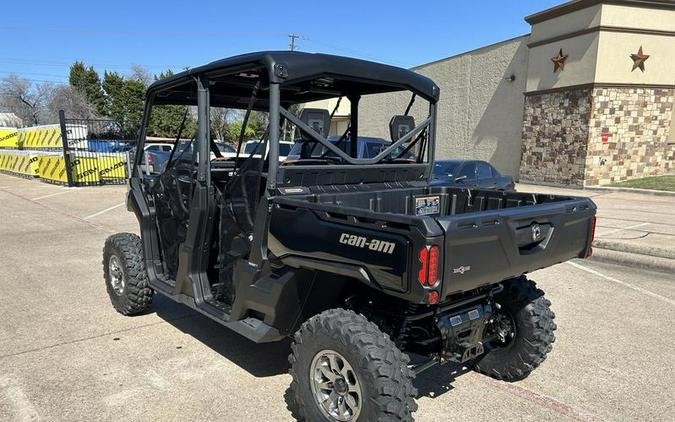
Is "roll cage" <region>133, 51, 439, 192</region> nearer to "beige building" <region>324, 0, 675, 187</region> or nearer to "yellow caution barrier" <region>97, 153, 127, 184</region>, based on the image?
"yellow caution barrier" <region>97, 153, 127, 184</region>

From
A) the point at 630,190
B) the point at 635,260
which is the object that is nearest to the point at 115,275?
the point at 635,260

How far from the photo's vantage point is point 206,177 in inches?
145

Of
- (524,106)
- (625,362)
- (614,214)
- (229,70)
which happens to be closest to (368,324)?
(229,70)

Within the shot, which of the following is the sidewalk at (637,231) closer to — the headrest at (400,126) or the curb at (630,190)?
the curb at (630,190)

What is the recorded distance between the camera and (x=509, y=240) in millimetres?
2678

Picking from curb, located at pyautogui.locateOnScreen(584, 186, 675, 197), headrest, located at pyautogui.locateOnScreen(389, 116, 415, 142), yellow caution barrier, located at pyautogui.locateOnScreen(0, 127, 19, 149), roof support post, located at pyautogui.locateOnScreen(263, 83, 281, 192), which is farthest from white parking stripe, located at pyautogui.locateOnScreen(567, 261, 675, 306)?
yellow caution barrier, located at pyautogui.locateOnScreen(0, 127, 19, 149)

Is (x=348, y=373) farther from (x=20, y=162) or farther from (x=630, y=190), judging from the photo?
(x=20, y=162)

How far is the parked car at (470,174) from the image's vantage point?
10.7m

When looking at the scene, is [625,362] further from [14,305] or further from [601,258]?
[14,305]

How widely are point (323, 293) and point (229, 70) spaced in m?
1.64

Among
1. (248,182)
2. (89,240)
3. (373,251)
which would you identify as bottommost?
(89,240)

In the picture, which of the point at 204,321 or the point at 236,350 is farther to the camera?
the point at 204,321

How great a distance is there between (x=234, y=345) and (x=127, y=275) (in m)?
1.27

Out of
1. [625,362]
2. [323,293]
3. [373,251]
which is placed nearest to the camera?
[373,251]
